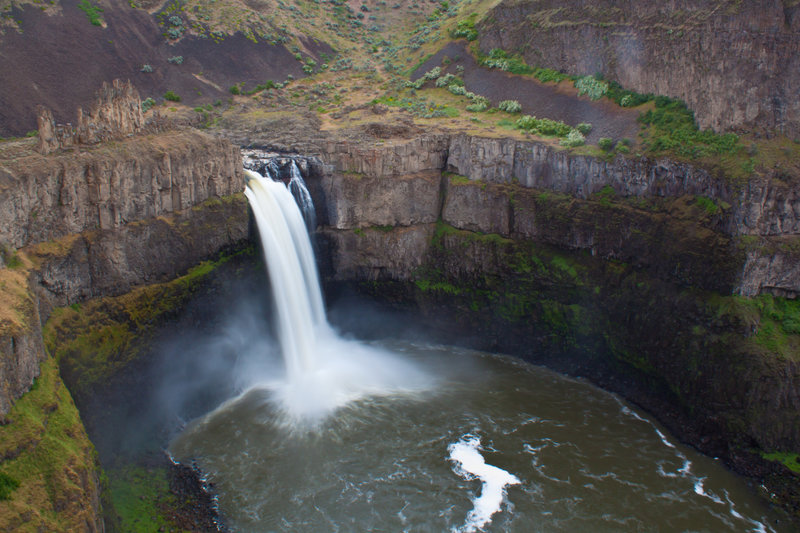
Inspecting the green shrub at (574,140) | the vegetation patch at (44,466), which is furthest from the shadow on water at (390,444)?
the green shrub at (574,140)

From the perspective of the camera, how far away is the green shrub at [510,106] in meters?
44.6

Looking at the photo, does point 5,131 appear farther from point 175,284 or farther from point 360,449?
point 360,449

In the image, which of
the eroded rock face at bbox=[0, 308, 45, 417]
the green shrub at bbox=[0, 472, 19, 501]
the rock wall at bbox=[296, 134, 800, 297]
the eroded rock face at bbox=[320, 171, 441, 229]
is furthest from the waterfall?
the green shrub at bbox=[0, 472, 19, 501]

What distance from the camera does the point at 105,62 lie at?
1943 inches

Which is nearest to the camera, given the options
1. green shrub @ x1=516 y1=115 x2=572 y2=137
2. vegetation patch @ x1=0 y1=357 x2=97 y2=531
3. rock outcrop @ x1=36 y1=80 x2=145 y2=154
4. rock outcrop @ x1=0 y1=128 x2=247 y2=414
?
vegetation patch @ x1=0 y1=357 x2=97 y2=531

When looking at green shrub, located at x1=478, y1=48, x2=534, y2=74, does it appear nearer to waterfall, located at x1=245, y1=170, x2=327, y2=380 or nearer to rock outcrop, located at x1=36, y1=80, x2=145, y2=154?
waterfall, located at x1=245, y1=170, x2=327, y2=380

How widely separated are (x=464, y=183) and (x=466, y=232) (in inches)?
115

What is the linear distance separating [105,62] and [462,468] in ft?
137

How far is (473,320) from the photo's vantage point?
125ft

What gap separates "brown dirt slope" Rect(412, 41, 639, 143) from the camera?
38.1 metres

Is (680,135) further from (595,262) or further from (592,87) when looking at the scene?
(592,87)

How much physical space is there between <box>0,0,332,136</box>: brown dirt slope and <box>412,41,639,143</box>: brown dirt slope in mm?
14529

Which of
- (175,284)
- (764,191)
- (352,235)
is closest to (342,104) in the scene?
(352,235)

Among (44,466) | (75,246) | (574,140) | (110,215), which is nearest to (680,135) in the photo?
(574,140)
